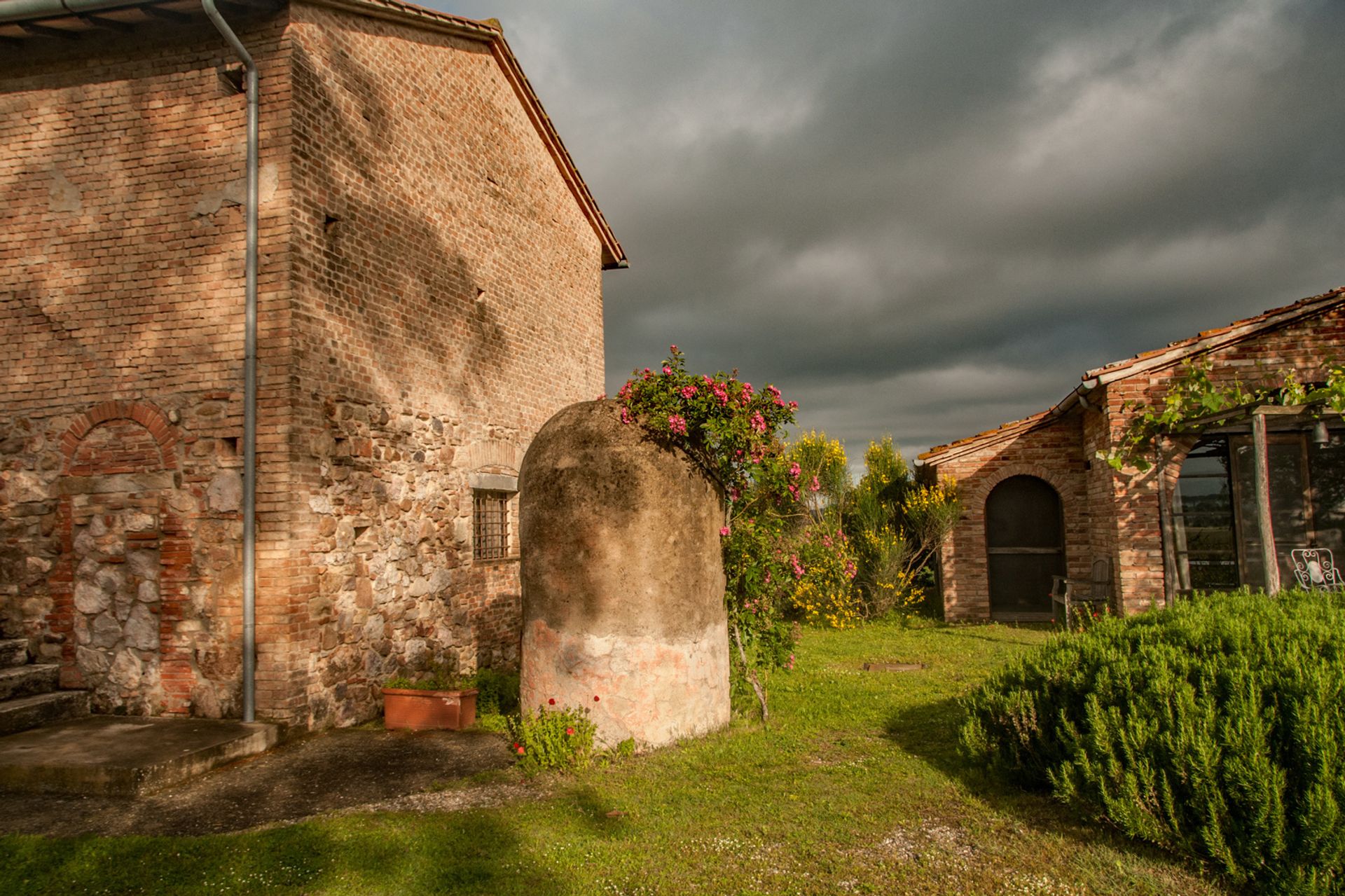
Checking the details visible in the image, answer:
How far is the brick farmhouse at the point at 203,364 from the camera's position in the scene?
6629 mm

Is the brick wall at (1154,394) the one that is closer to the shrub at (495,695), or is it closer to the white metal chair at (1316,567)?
the white metal chair at (1316,567)

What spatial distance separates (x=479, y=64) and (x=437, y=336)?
4.07 meters

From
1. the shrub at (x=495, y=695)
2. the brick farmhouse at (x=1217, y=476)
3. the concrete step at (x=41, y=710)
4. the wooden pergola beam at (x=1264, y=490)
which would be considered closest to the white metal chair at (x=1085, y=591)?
the brick farmhouse at (x=1217, y=476)

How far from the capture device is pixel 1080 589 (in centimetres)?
1195

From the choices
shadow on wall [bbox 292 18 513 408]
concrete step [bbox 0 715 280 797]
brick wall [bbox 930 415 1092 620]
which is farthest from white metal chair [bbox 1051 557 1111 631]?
concrete step [bbox 0 715 280 797]

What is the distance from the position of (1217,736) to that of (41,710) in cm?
852

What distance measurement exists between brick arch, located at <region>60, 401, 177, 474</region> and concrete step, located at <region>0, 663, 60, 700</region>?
176 cm

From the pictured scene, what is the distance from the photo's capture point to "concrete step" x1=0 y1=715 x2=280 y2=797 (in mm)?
5262

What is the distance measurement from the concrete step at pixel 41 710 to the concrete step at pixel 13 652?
0.48m

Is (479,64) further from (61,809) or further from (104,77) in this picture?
(61,809)

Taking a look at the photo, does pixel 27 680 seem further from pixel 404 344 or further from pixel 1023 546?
pixel 1023 546

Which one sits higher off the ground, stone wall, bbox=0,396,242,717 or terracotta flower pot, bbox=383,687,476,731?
stone wall, bbox=0,396,242,717

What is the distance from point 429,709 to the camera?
22.6ft

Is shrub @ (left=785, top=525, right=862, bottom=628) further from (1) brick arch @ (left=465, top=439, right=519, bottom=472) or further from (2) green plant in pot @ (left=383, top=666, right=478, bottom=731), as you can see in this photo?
(2) green plant in pot @ (left=383, top=666, right=478, bottom=731)
